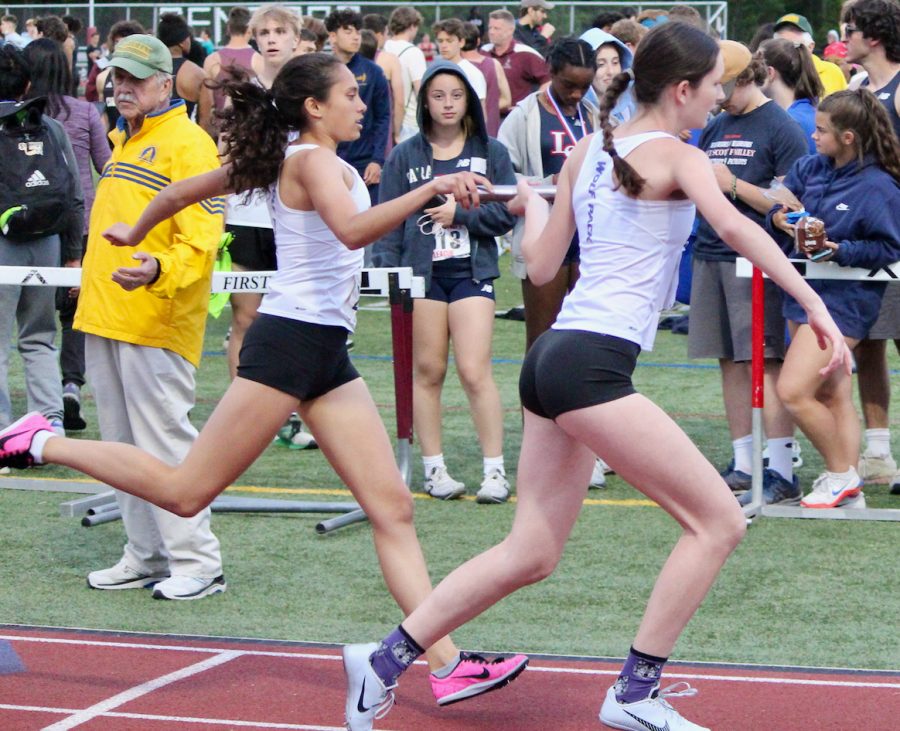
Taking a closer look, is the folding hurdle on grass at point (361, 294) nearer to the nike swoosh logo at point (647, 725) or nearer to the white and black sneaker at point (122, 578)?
the white and black sneaker at point (122, 578)

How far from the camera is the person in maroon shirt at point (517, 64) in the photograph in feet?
59.1

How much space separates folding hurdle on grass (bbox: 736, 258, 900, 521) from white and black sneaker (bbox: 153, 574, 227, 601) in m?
2.63

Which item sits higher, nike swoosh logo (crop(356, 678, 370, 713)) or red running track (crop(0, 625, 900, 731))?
nike swoosh logo (crop(356, 678, 370, 713))

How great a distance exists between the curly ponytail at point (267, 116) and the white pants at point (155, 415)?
135 cm

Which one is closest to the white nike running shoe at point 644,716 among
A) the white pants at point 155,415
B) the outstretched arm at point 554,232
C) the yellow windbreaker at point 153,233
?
the outstretched arm at point 554,232

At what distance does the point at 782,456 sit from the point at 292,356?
367cm

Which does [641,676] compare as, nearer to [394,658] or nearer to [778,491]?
[394,658]

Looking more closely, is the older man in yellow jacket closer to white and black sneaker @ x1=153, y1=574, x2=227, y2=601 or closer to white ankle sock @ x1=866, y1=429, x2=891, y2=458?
white and black sneaker @ x1=153, y1=574, x2=227, y2=601

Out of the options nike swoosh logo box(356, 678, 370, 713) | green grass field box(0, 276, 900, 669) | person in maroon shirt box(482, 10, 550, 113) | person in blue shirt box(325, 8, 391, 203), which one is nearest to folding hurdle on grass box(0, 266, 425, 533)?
green grass field box(0, 276, 900, 669)

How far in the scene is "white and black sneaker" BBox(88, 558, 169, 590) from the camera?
248 inches

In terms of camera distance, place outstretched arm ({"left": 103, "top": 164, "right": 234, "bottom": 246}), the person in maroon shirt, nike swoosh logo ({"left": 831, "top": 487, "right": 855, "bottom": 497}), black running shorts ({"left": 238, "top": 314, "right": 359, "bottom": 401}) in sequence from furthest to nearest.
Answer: the person in maroon shirt → nike swoosh logo ({"left": 831, "top": 487, "right": 855, "bottom": 497}) → outstretched arm ({"left": 103, "top": 164, "right": 234, "bottom": 246}) → black running shorts ({"left": 238, "top": 314, "right": 359, "bottom": 401})

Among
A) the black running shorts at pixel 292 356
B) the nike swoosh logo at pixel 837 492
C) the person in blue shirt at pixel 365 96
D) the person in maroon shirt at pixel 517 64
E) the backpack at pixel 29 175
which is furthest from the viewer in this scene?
A: the person in maroon shirt at pixel 517 64

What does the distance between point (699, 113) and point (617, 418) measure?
2.92 feet

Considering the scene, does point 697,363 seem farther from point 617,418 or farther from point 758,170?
point 617,418
